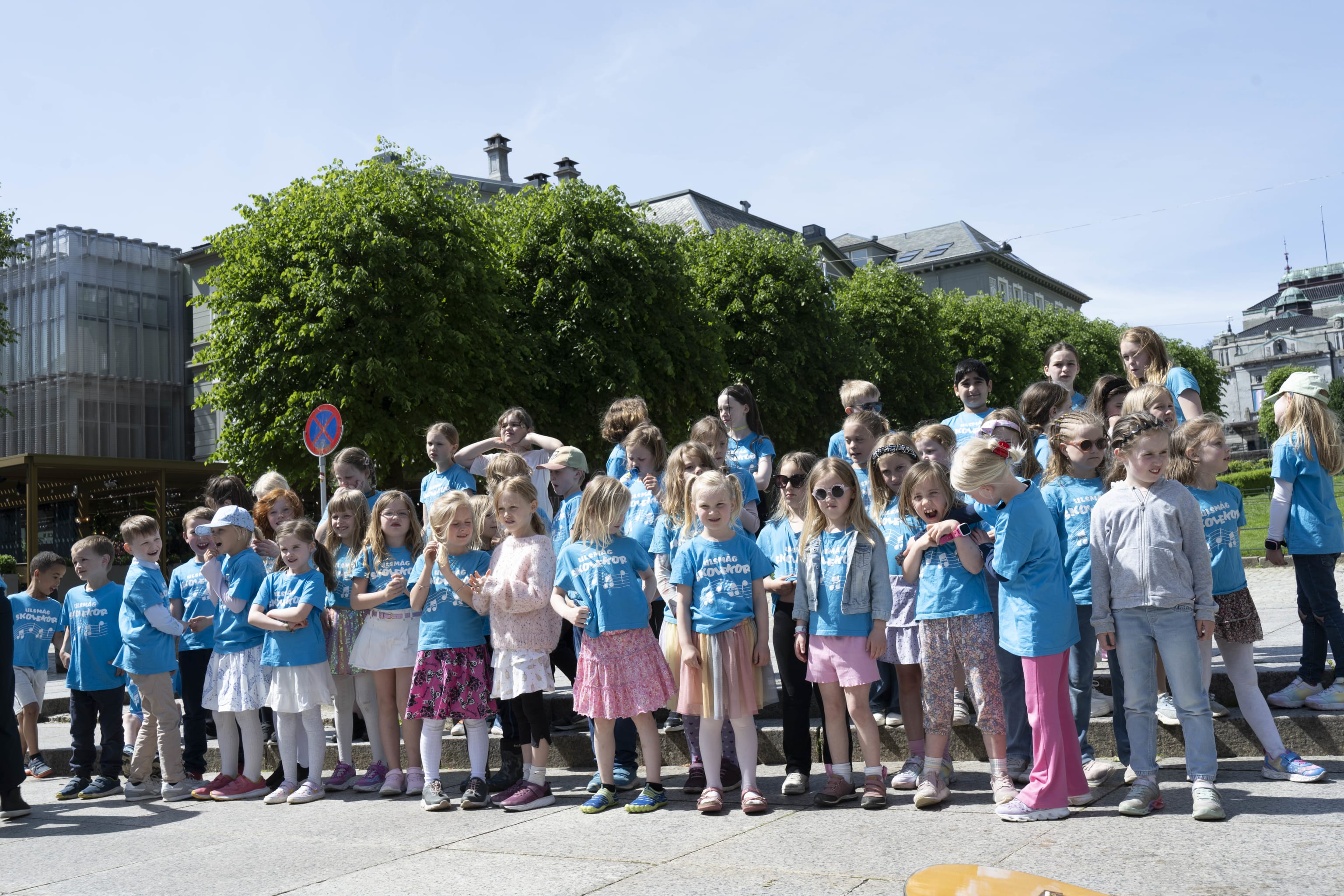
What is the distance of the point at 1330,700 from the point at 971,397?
2.60m

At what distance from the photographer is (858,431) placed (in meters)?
6.56

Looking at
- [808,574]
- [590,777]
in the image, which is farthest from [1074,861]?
[590,777]

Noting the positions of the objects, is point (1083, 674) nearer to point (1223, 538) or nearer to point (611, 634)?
point (1223, 538)

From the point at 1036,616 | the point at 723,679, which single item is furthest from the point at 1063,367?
the point at 723,679

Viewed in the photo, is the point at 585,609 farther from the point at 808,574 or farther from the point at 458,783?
the point at 458,783

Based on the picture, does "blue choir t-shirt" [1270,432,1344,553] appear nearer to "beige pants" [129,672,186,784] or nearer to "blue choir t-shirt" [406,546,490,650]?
"blue choir t-shirt" [406,546,490,650]

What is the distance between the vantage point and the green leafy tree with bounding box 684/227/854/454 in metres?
29.9

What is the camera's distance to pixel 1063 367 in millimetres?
7184

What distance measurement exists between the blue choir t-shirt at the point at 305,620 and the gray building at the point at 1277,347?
14081 cm

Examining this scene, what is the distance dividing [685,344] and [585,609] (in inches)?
804

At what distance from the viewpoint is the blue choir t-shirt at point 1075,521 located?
213 inches

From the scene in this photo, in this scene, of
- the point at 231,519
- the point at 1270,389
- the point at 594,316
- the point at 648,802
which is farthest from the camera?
the point at 1270,389

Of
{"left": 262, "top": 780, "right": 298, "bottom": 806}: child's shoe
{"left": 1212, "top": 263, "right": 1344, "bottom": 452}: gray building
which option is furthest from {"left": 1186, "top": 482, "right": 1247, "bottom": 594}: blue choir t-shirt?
{"left": 1212, "top": 263, "right": 1344, "bottom": 452}: gray building

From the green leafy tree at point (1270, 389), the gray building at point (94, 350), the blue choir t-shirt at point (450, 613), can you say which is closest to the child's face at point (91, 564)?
the blue choir t-shirt at point (450, 613)
